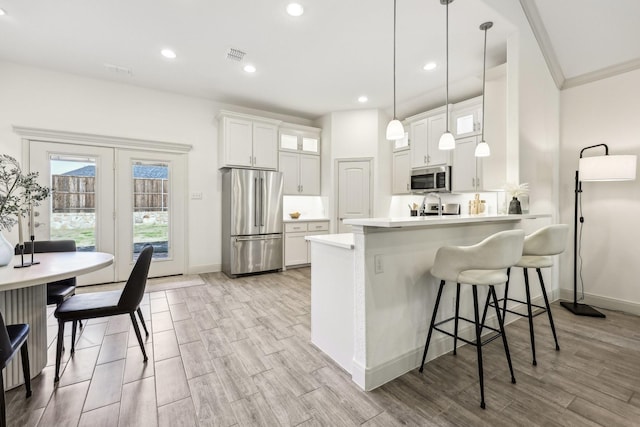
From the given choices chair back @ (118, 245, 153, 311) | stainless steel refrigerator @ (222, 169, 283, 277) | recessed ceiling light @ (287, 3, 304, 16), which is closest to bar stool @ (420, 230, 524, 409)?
chair back @ (118, 245, 153, 311)

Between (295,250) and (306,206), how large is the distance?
1.13m

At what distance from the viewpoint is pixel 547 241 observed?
7.84 feet

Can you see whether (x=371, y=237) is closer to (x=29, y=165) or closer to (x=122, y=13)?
(x=122, y=13)

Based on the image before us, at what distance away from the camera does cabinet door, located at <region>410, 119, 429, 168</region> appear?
4957mm

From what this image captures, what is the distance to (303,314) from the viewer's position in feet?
10.3

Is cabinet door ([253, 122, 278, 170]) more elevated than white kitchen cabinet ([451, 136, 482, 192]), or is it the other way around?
cabinet door ([253, 122, 278, 170])

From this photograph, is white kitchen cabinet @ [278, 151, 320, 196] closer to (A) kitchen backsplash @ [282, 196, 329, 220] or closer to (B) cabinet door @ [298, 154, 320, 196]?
(B) cabinet door @ [298, 154, 320, 196]

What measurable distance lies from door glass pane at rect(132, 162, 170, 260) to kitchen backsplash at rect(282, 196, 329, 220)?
218 cm

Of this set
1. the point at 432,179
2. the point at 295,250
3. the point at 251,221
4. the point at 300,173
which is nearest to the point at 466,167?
the point at 432,179

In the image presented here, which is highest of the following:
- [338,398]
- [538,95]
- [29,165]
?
[538,95]

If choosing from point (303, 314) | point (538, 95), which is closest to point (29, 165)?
point (303, 314)

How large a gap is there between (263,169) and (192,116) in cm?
146

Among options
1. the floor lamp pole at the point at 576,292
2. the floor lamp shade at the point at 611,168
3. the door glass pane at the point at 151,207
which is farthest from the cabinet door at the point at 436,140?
the door glass pane at the point at 151,207

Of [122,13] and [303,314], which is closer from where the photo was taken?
[122,13]
